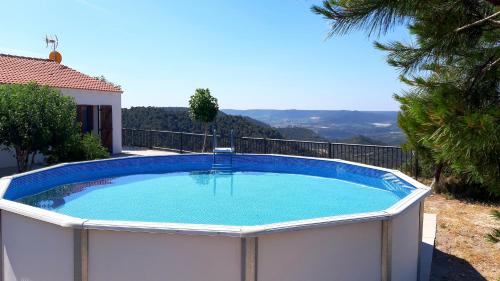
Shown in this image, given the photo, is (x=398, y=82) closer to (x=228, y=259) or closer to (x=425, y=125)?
(x=425, y=125)

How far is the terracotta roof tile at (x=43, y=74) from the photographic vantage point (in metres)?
13.6

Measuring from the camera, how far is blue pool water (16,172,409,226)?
6.94 m

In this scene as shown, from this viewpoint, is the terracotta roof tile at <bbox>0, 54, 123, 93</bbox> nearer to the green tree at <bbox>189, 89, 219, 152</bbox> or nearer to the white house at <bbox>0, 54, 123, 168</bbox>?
the white house at <bbox>0, 54, 123, 168</bbox>

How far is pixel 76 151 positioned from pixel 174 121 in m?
25.7

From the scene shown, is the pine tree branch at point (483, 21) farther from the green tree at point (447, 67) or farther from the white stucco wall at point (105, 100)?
the white stucco wall at point (105, 100)

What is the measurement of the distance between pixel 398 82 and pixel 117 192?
6.70 meters

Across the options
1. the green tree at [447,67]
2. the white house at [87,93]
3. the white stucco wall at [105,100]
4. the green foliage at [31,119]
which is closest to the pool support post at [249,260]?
the green tree at [447,67]

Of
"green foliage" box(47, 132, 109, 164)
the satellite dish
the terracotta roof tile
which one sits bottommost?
"green foliage" box(47, 132, 109, 164)

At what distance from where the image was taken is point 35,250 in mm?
3801

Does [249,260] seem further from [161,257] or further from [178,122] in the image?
[178,122]

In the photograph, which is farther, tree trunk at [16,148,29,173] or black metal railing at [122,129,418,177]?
black metal railing at [122,129,418,177]

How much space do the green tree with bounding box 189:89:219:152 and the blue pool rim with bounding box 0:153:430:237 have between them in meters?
3.67

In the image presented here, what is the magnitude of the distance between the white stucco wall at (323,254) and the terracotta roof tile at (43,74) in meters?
12.5

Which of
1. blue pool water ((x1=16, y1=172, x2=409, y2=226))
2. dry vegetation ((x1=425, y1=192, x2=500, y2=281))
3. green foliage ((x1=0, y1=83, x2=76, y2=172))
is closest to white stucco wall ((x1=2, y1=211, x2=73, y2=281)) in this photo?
blue pool water ((x1=16, y1=172, x2=409, y2=226))
